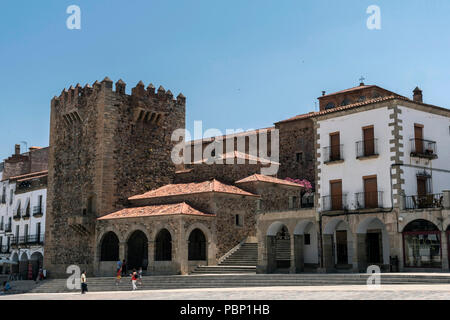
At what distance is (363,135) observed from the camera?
2866cm

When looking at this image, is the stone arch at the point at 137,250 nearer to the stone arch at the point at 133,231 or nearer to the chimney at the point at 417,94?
the stone arch at the point at 133,231

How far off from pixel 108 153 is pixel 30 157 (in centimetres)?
2440

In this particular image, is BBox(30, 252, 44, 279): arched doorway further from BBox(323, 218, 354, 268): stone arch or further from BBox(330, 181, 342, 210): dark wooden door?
BBox(330, 181, 342, 210): dark wooden door

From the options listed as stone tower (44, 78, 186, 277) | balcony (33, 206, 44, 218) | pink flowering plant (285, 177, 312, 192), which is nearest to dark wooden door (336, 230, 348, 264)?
pink flowering plant (285, 177, 312, 192)

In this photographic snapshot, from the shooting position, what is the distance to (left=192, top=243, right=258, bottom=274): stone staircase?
32.3 meters

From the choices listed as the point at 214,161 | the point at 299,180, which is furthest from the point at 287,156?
the point at 214,161

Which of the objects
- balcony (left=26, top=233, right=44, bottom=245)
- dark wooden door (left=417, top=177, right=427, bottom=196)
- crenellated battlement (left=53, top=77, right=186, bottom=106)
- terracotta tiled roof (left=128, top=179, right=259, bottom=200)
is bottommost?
balcony (left=26, top=233, right=44, bottom=245)

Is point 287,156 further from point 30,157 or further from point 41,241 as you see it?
point 30,157

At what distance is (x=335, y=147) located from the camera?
2969 centimetres

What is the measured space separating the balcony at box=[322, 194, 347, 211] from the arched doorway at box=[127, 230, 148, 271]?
1365cm

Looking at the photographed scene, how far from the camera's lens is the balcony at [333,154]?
29.3 m

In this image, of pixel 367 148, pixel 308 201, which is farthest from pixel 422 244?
pixel 308 201

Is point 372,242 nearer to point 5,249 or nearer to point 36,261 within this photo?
point 36,261

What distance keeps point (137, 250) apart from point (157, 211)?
4378 millimetres
